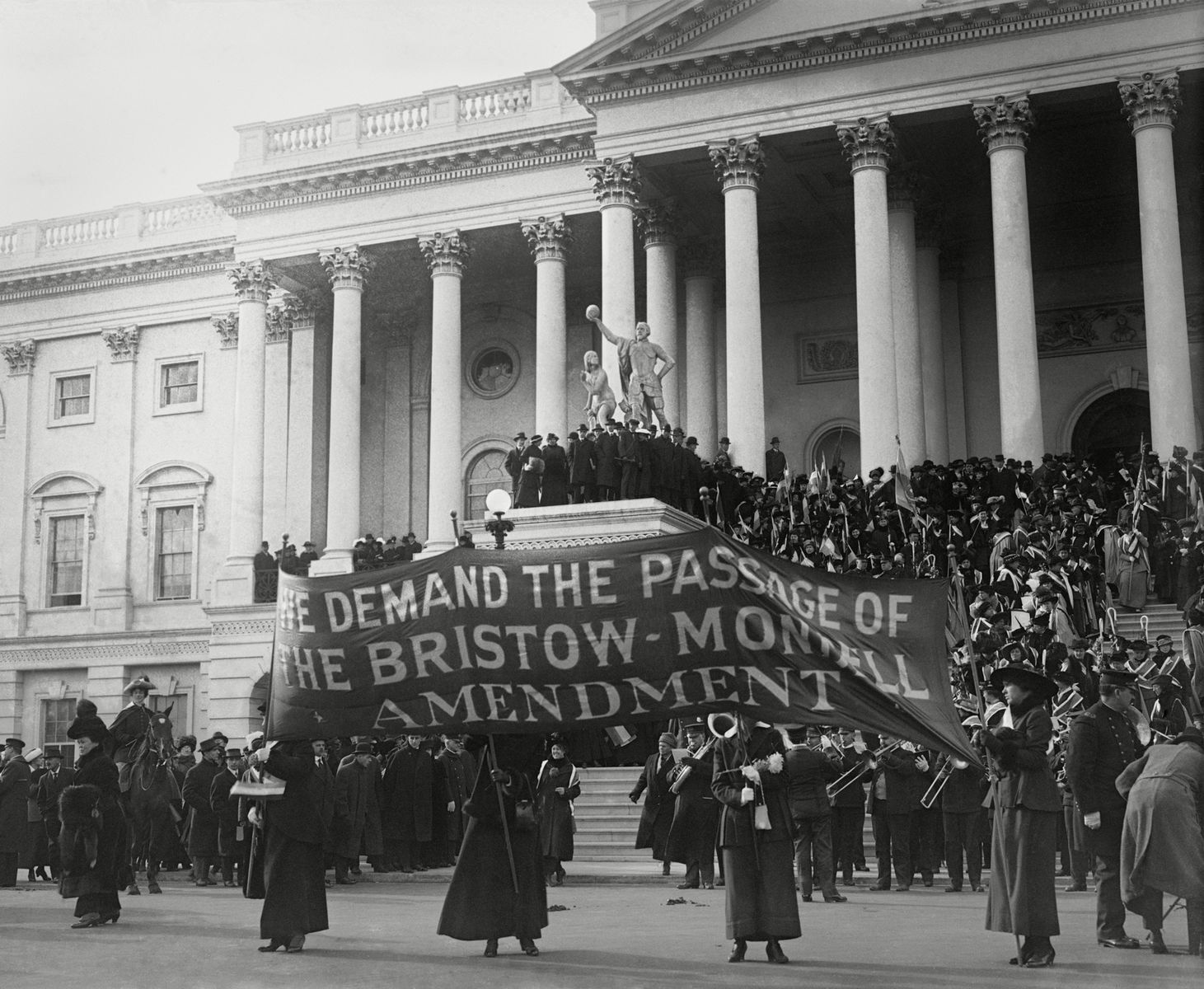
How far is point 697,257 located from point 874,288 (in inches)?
303

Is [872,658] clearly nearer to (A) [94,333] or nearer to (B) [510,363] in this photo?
(B) [510,363]

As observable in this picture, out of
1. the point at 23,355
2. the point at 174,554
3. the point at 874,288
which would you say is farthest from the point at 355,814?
the point at 23,355

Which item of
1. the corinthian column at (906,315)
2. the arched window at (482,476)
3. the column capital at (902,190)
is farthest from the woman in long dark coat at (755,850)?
the arched window at (482,476)

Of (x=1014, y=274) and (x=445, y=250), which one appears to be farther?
(x=445, y=250)

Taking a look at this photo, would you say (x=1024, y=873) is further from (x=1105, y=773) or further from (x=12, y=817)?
(x=12, y=817)

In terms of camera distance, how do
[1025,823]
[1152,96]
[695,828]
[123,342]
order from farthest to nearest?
[123,342] < [1152,96] < [695,828] < [1025,823]

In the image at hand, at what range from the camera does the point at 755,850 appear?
1060 centimetres

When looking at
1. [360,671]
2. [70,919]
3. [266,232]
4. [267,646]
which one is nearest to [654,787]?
[70,919]

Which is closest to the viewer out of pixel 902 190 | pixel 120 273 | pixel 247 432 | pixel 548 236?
pixel 902 190

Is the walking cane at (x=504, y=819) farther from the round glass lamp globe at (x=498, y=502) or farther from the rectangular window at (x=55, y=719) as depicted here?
the rectangular window at (x=55, y=719)

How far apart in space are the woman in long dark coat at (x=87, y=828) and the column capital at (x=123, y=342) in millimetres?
31003

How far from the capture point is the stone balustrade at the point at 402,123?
37188 mm

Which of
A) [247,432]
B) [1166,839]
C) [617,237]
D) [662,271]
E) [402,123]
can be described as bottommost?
[1166,839]

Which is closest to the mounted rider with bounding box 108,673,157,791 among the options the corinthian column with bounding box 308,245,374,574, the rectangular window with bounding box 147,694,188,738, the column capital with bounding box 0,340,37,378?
the corinthian column with bounding box 308,245,374,574
